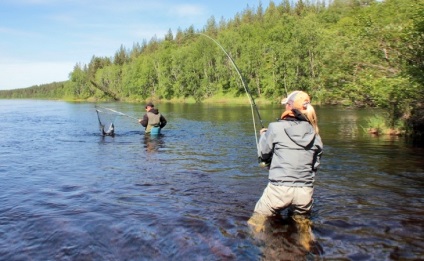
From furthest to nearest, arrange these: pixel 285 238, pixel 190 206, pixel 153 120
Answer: pixel 153 120, pixel 190 206, pixel 285 238

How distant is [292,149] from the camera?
219 inches

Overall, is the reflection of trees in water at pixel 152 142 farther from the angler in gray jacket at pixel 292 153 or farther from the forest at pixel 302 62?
the angler in gray jacket at pixel 292 153

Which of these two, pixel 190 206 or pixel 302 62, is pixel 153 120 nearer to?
pixel 190 206

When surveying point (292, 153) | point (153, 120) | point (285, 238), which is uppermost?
point (292, 153)

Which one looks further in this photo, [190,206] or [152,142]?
[152,142]

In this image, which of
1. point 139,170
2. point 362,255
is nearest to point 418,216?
point 362,255

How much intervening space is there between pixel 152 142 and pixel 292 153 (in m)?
14.1

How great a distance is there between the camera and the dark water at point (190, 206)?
573 cm

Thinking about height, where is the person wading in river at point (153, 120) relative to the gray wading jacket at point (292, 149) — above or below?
below

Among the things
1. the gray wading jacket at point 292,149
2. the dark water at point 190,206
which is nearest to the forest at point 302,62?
the dark water at point 190,206

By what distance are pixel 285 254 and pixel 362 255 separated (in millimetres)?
1149

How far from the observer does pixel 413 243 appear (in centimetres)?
584

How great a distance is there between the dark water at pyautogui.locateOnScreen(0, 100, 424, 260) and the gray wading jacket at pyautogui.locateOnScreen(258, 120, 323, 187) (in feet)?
3.30

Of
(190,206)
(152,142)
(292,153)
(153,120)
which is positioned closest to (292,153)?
(292,153)
